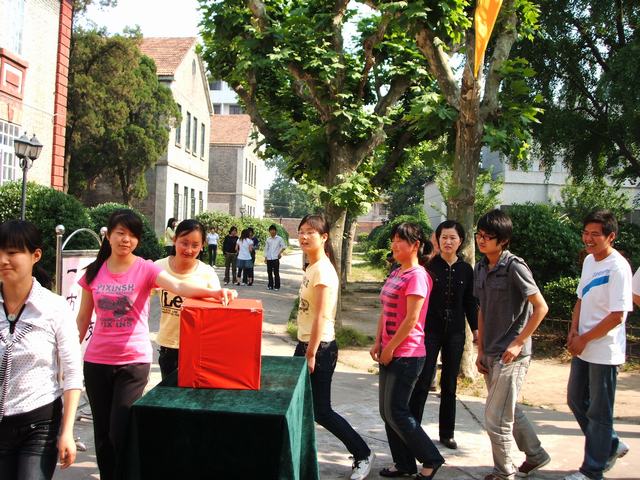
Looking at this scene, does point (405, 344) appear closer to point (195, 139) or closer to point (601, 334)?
point (601, 334)

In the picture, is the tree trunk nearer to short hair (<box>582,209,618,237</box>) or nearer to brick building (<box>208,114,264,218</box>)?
short hair (<box>582,209,618,237</box>)

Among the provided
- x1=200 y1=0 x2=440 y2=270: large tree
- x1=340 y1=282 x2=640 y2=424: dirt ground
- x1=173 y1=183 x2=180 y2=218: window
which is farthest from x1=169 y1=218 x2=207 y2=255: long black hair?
x1=173 y1=183 x2=180 y2=218: window

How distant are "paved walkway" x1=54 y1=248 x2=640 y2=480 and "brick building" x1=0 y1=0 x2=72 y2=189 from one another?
11.3 meters

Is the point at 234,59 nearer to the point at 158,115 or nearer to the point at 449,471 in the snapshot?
the point at 449,471

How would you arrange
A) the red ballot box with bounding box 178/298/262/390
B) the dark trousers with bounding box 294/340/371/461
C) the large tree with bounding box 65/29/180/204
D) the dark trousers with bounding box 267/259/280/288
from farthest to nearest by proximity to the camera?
the large tree with bounding box 65/29/180/204 → the dark trousers with bounding box 267/259/280/288 → the dark trousers with bounding box 294/340/371/461 → the red ballot box with bounding box 178/298/262/390

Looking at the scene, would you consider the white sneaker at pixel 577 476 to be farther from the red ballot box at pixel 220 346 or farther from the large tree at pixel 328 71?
the large tree at pixel 328 71

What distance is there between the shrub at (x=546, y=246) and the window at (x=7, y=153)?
1260 centimetres

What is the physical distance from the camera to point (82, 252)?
5.80m

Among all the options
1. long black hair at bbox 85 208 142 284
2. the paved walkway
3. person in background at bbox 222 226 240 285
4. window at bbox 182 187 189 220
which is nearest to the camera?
long black hair at bbox 85 208 142 284

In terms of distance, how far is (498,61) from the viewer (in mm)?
8414

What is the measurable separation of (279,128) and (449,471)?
416 inches

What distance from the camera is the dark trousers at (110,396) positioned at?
3746 millimetres

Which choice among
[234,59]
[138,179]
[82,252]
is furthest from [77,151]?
[82,252]

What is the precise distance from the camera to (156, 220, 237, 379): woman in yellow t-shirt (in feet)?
14.5
